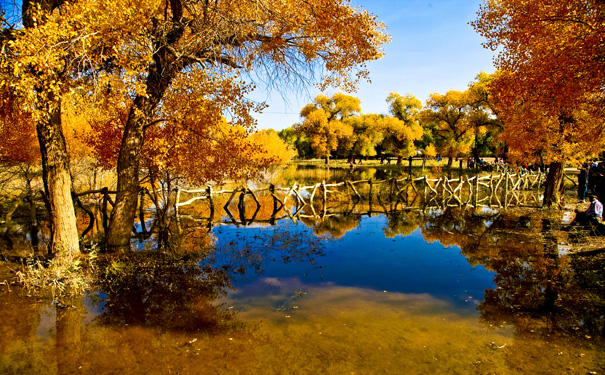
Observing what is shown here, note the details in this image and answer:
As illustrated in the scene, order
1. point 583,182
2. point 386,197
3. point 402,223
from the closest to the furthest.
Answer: point 402,223 < point 583,182 < point 386,197

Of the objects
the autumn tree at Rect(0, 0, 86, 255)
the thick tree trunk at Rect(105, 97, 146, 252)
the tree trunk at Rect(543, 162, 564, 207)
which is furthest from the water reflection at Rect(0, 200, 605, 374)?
the tree trunk at Rect(543, 162, 564, 207)

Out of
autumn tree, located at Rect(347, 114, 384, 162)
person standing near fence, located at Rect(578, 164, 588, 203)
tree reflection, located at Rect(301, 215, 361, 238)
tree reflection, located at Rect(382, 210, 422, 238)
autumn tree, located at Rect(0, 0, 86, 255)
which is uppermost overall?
autumn tree, located at Rect(347, 114, 384, 162)

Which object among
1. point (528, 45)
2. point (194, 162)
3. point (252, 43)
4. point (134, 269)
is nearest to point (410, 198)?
point (528, 45)

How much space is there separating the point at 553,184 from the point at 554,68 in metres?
9.47

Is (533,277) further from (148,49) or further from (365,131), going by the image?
(365,131)

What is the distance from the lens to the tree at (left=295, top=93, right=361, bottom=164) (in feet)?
187

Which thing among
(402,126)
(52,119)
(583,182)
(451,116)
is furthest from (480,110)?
(52,119)

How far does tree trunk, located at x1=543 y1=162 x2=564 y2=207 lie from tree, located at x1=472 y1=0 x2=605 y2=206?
49 mm

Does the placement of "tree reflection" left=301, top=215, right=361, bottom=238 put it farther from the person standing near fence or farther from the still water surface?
the person standing near fence

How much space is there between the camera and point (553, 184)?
1619 centimetres

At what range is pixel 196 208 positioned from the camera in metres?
18.6

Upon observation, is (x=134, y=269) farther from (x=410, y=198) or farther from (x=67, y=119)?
(x=410, y=198)

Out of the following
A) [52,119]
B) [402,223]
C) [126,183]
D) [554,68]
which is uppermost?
[554,68]

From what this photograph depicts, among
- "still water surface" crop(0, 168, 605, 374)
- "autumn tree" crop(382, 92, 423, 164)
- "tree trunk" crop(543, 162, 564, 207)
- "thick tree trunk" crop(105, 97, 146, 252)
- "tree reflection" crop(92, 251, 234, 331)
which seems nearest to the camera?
"still water surface" crop(0, 168, 605, 374)
